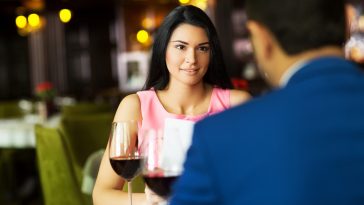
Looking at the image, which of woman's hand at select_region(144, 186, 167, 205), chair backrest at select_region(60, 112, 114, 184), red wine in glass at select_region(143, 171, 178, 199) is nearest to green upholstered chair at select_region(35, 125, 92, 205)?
chair backrest at select_region(60, 112, 114, 184)

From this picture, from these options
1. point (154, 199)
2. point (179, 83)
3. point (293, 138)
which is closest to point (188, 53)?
point (179, 83)

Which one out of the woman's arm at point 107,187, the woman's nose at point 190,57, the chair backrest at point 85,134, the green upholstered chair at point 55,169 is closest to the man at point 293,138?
the woman's arm at point 107,187

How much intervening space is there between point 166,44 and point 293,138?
130cm

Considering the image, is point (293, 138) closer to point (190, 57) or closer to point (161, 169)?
point (161, 169)

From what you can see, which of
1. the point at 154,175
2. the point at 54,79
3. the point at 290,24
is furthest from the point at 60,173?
the point at 54,79

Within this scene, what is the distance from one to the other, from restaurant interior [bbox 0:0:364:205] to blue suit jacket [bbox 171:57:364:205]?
5.66m

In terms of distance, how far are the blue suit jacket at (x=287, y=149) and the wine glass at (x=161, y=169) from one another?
0.25 m

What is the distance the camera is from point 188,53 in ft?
7.18

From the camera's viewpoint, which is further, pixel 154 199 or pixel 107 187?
pixel 107 187

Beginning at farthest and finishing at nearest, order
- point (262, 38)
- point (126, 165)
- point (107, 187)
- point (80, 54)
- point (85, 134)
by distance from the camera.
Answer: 1. point (80, 54)
2. point (85, 134)
3. point (107, 187)
4. point (126, 165)
5. point (262, 38)

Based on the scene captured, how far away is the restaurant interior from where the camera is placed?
286 inches

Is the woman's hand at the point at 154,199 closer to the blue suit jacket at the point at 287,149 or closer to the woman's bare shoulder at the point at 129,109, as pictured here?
the blue suit jacket at the point at 287,149

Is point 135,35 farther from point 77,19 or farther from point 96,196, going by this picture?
point 96,196

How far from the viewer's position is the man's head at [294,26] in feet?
3.49
